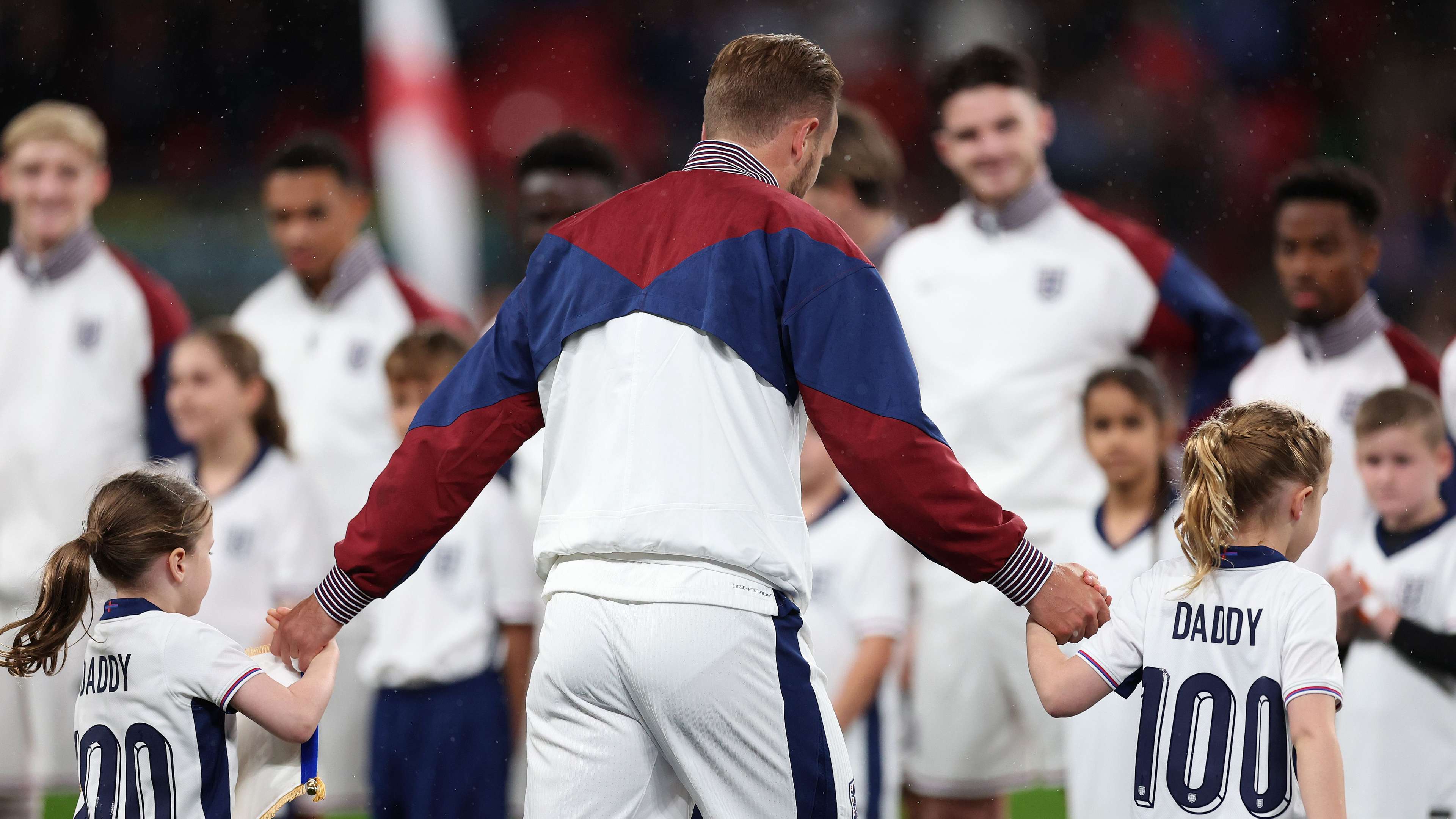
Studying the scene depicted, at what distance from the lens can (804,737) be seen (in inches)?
97.3

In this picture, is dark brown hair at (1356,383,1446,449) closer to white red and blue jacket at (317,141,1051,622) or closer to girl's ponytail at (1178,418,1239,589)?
girl's ponytail at (1178,418,1239,589)

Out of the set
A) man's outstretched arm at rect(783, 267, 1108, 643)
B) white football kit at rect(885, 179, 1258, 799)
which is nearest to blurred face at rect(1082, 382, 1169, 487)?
white football kit at rect(885, 179, 1258, 799)

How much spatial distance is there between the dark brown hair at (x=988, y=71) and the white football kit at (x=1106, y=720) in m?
1.55

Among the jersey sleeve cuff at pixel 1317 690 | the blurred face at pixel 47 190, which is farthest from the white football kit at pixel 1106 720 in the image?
the blurred face at pixel 47 190

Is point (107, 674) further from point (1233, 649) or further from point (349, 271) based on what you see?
point (349, 271)

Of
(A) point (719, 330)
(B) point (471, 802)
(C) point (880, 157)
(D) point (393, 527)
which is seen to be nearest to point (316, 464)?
(B) point (471, 802)

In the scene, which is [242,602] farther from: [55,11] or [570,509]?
[55,11]

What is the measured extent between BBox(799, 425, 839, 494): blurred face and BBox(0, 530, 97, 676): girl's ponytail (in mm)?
2310

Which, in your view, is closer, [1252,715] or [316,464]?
[1252,715]

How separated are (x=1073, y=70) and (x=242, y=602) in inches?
391

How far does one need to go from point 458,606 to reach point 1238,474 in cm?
267

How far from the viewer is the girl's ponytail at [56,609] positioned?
8.55ft

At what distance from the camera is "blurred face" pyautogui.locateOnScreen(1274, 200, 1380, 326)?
15.0ft

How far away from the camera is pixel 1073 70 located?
13.0m
